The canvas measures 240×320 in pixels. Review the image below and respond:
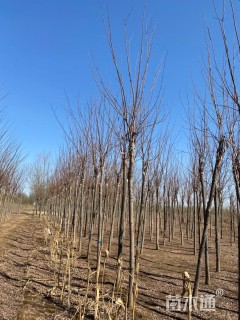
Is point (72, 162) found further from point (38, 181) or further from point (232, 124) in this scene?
point (38, 181)

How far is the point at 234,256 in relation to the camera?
9398mm

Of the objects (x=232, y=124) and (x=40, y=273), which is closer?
(x=232, y=124)

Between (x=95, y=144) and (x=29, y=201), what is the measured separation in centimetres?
4425

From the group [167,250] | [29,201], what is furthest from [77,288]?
[29,201]

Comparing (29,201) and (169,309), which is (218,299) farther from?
(29,201)

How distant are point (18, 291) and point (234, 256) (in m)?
6.88

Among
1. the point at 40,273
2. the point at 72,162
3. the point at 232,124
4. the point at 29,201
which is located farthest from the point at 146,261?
the point at 29,201

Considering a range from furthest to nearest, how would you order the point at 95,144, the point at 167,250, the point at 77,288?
the point at 167,250 → the point at 95,144 → the point at 77,288

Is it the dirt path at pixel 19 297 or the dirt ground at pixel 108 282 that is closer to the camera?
the dirt path at pixel 19 297

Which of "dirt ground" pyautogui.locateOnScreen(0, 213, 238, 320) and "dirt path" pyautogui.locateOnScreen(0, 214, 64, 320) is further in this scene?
"dirt ground" pyautogui.locateOnScreen(0, 213, 238, 320)

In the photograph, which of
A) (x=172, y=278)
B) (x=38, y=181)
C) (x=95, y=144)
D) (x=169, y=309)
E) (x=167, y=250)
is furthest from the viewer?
(x=38, y=181)

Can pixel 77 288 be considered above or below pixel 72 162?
below

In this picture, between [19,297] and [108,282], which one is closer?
[19,297]

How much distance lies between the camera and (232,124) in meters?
3.88
